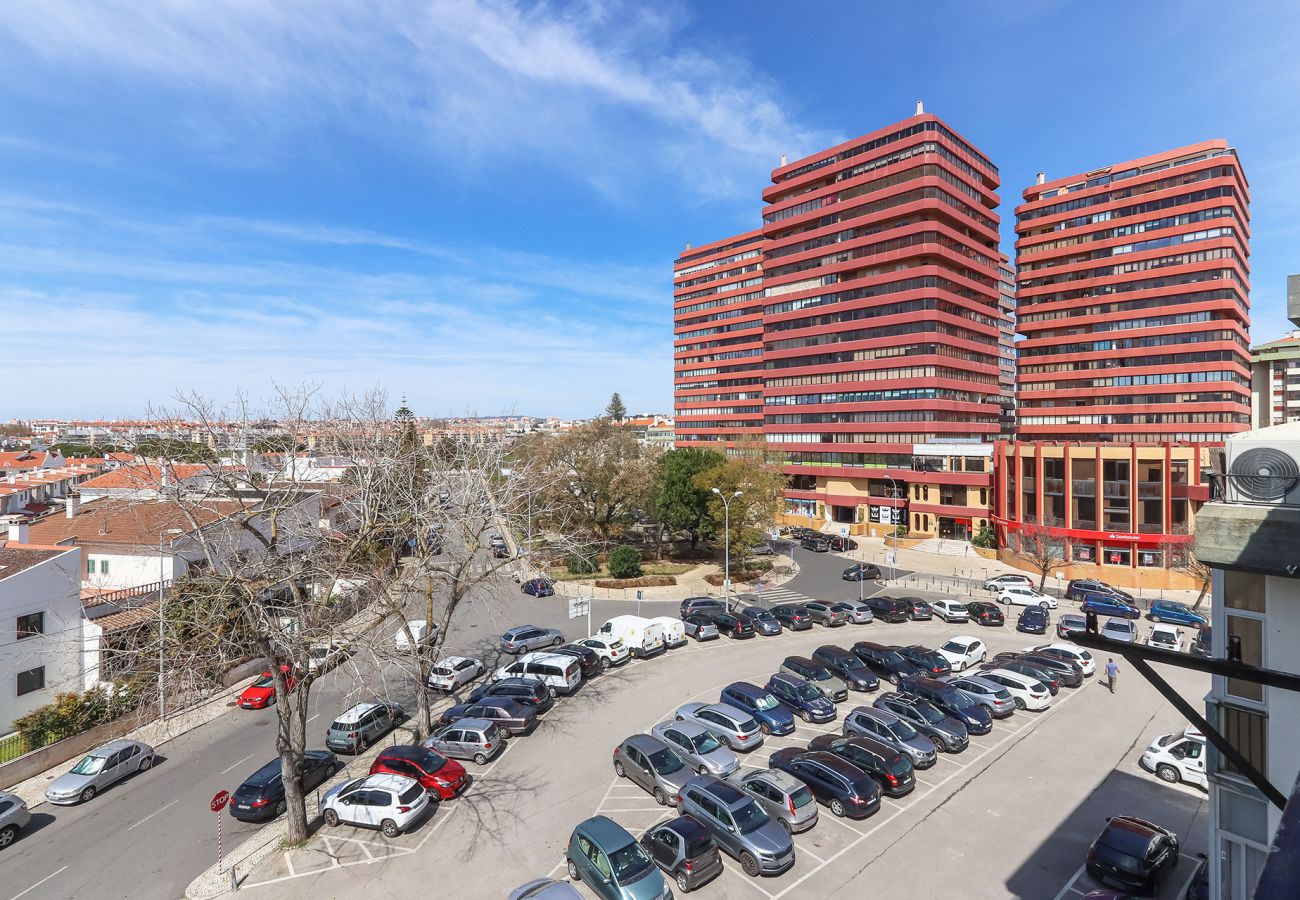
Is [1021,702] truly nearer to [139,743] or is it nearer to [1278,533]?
[1278,533]

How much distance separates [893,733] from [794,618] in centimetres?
1398

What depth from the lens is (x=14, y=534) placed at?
3291cm

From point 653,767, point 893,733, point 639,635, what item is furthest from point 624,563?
point 653,767

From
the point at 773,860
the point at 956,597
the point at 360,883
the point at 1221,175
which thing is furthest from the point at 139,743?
the point at 1221,175

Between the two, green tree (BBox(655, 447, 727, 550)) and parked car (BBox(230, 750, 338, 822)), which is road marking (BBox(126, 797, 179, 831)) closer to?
parked car (BBox(230, 750, 338, 822))

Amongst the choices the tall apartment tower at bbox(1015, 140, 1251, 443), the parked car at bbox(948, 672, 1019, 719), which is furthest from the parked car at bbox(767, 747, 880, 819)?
the tall apartment tower at bbox(1015, 140, 1251, 443)

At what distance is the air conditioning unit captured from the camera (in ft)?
26.6

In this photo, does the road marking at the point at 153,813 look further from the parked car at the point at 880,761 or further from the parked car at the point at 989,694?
the parked car at the point at 989,694

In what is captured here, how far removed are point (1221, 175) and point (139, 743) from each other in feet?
306

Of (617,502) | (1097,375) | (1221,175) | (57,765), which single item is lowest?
(57,765)

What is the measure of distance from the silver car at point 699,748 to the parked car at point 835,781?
133cm

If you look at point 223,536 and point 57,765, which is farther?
point 57,765

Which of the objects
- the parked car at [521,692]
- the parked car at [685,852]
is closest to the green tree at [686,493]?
the parked car at [521,692]

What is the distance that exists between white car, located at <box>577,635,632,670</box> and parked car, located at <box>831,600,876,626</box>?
12455 mm
